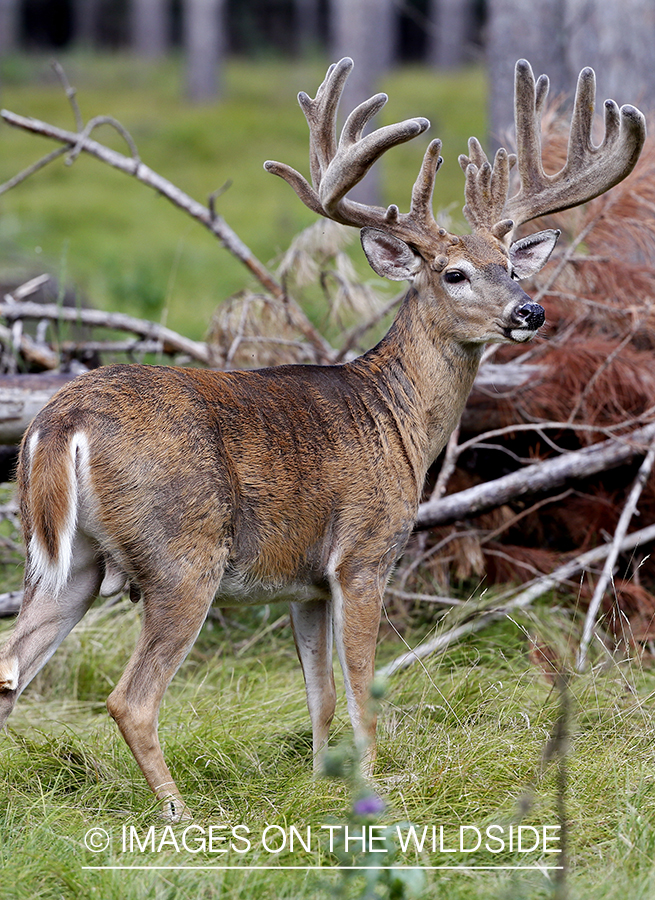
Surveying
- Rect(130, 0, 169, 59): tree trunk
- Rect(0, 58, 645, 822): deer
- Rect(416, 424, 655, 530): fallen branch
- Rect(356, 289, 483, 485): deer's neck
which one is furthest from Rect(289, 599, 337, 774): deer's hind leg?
Rect(130, 0, 169, 59): tree trunk

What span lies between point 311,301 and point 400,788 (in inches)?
138

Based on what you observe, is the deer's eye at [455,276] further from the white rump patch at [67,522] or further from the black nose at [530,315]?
the white rump patch at [67,522]

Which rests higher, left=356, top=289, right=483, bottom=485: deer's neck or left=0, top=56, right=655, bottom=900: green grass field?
left=356, top=289, right=483, bottom=485: deer's neck

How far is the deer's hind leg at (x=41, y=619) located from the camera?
11.5 ft

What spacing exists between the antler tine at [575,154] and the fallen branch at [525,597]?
1589 mm

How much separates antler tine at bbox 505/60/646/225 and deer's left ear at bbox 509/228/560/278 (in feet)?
0.32

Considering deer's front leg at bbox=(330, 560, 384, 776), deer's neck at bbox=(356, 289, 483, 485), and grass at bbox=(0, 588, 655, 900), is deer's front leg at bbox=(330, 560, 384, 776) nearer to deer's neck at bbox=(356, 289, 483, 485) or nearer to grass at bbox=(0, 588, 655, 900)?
grass at bbox=(0, 588, 655, 900)

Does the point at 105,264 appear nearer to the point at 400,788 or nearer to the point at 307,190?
the point at 307,190

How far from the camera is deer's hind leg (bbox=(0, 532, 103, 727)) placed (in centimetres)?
351

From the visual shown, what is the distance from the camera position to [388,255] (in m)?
4.21

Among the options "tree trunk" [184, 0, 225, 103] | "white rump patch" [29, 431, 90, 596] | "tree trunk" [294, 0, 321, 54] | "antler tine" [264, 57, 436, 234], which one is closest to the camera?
"white rump patch" [29, 431, 90, 596]

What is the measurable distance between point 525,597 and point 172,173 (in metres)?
17.9

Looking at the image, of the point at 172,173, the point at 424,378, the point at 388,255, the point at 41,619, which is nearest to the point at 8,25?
the point at 172,173

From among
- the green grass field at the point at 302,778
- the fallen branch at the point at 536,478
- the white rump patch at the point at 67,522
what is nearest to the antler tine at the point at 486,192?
the fallen branch at the point at 536,478
